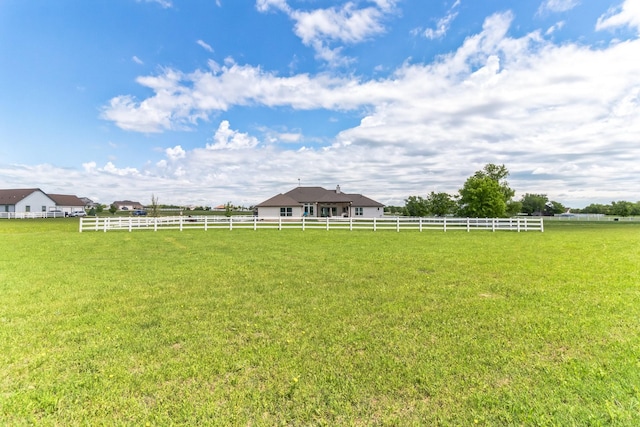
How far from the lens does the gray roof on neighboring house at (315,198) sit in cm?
4097

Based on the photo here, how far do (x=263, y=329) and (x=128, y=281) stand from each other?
170 inches

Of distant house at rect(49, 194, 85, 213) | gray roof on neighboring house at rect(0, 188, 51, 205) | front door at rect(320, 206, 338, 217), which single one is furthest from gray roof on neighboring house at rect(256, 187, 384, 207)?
distant house at rect(49, 194, 85, 213)

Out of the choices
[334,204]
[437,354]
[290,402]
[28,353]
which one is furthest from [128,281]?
[334,204]

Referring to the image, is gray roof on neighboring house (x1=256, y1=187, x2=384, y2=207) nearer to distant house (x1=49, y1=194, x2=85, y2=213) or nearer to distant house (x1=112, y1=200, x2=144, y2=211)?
distant house (x1=49, y1=194, x2=85, y2=213)

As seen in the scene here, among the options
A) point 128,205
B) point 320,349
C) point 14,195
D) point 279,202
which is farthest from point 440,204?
point 128,205

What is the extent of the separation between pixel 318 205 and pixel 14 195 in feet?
170

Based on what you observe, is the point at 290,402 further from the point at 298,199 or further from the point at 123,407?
the point at 298,199

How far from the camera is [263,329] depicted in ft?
14.4

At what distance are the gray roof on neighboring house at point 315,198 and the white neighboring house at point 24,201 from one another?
37.9m

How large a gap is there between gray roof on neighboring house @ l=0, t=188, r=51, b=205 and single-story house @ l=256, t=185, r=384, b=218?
1673 inches

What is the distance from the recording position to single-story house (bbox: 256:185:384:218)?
40.8 m

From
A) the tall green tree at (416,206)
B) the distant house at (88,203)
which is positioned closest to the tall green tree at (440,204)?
the tall green tree at (416,206)

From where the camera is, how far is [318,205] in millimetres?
42594

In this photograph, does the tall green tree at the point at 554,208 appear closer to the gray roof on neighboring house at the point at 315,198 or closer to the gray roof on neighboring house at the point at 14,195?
the gray roof on neighboring house at the point at 315,198
